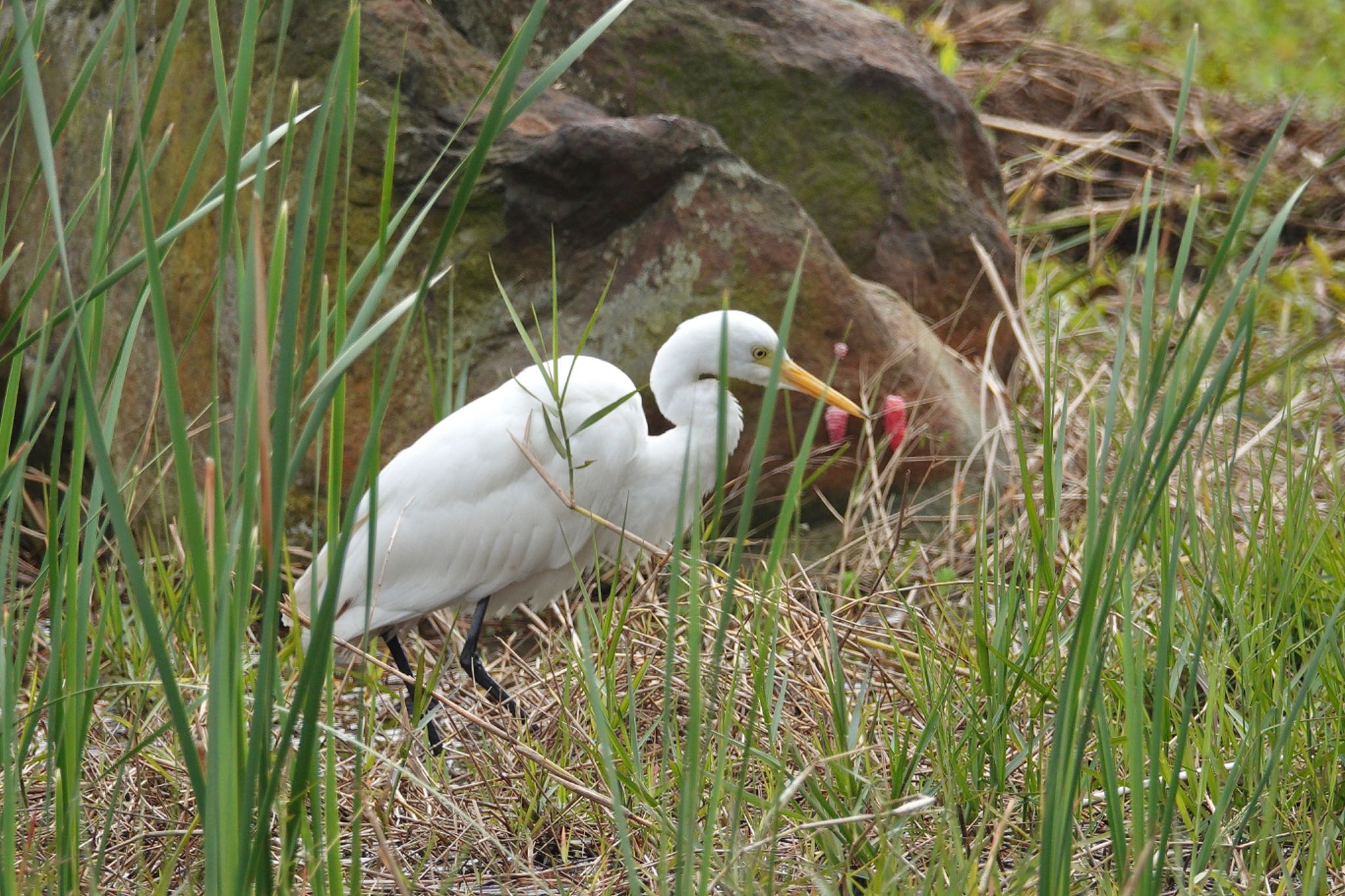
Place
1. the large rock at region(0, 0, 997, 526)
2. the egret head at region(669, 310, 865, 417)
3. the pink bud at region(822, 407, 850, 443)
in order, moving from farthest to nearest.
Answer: the large rock at region(0, 0, 997, 526) → the egret head at region(669, 310, 865, 417) → the pink bud at region(822, 407, 850, 443)

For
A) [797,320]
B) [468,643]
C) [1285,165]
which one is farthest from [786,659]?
[1285,165]

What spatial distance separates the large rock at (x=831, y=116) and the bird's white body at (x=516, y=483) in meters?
1.06

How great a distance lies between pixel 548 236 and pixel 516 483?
0.60 metres

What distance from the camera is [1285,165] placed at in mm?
4828

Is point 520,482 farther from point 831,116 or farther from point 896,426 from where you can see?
point 831,116

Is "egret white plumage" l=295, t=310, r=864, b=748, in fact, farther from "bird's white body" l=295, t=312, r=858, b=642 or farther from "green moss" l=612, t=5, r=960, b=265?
"green moss" l=612, t=5, r=960, b=265

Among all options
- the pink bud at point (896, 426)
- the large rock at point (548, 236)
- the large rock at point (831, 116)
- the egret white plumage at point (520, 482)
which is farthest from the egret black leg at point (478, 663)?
the large rock at point (831, 116)

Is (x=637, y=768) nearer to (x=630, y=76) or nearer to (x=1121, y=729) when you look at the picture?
(x=1121, y=729)

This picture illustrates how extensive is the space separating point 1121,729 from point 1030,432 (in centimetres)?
168

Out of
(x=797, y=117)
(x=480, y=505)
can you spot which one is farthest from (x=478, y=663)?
(x=797, y=117)

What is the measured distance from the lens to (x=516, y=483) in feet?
7.89

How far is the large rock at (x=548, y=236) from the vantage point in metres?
2.73

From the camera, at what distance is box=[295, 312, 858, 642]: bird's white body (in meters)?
2.30

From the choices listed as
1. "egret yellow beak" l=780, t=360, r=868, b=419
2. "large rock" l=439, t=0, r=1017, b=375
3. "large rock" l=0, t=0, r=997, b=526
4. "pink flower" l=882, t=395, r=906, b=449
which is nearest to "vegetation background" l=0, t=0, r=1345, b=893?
"pink flower" l=882, t=395, r=906, b=449
